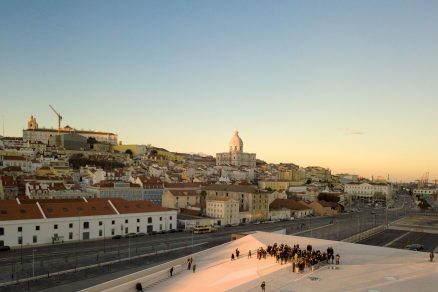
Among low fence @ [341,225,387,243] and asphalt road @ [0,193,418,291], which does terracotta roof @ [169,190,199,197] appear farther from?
low fence @ [341,225,387,243]

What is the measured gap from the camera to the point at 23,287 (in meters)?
31.4

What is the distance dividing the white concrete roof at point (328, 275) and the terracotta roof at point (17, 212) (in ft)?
85.9

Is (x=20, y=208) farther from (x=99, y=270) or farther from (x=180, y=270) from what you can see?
(x=180, y=270)

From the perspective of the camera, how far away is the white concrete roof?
20.4m

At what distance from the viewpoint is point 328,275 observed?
2189 centimetres

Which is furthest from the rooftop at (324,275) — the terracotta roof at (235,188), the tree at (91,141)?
the tree at (91,141)

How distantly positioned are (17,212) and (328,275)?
37.7m

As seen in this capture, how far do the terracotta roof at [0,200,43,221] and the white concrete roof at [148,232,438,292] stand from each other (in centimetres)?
2617

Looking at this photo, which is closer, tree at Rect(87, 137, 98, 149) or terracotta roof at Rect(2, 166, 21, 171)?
terracotta roof at Rect(2, 166, 21, 171)

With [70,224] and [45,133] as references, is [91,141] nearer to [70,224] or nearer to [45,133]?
A: [45,133]

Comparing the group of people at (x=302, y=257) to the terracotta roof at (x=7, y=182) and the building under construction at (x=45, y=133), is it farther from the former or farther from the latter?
the building under construction at (x=45, y=133)

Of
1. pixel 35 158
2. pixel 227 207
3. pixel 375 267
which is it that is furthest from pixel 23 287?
pixel 35 158

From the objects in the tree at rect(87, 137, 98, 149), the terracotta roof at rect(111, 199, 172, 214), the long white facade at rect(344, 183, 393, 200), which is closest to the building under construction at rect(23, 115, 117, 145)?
the tree at rect(87, 137, 98, 149)

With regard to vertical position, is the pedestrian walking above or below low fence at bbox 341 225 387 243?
above
